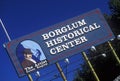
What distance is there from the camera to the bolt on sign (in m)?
32.3

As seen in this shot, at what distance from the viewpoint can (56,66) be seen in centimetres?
3272

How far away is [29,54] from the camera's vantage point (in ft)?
107

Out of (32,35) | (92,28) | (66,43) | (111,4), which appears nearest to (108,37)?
(92,28)

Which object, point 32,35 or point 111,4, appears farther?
point 111,4

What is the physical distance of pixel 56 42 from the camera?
109 ft

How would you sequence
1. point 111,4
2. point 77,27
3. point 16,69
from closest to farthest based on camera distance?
point 16,69
point 77,27
point 111,4

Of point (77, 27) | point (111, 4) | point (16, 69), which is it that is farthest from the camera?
point (111, 4)

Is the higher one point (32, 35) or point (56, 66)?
point (32, 35)

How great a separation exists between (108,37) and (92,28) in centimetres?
151

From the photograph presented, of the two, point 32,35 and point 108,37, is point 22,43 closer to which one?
point 32,35

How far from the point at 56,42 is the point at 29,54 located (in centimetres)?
231

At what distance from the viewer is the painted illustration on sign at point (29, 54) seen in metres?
32.3

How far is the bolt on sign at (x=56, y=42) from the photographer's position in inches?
1273

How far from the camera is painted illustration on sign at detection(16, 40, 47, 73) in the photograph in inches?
1272
